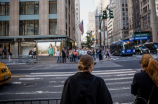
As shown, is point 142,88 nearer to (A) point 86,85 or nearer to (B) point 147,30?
(A) point 86,85

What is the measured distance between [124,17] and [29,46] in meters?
78.5

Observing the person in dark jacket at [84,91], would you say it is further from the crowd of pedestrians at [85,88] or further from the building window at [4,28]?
the building window at [4,28]

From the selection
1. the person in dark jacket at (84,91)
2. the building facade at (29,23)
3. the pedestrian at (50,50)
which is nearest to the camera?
the person in dark jacket at (84,91)

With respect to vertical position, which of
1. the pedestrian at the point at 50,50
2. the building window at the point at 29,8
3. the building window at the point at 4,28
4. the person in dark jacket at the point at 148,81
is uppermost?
the building window at the point at 29,8

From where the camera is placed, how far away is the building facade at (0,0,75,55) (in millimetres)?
27641

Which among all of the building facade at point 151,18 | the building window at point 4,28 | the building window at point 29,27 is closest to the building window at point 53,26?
the building window at point 29,27

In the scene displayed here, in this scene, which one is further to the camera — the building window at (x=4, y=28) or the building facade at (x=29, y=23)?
the building window at (x=4, y=28)

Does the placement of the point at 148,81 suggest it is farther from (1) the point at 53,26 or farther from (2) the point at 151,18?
(2) the point at 151,18

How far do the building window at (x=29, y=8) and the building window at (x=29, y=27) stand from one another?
2.09 metres

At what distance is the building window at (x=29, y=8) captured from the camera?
93.6ft

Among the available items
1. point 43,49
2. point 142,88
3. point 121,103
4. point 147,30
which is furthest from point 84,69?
point 147,30

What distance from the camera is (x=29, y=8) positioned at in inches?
1126

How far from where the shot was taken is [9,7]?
28.6 m

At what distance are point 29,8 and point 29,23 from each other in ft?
11.3
